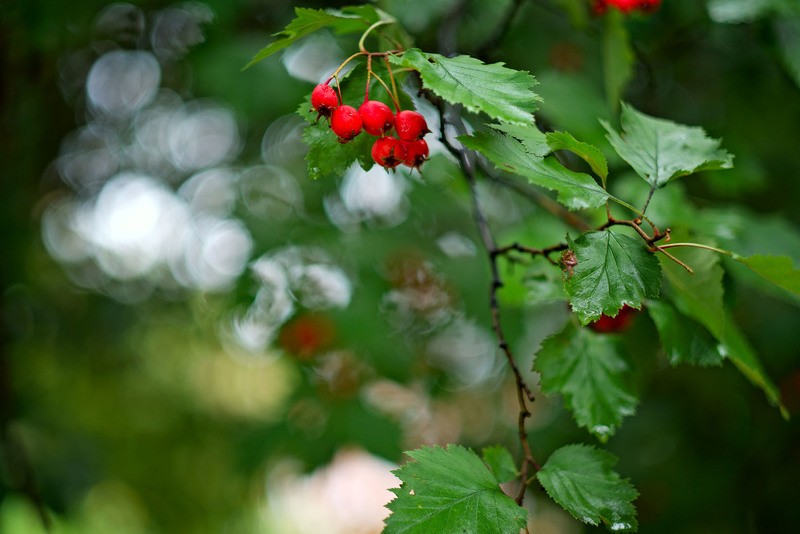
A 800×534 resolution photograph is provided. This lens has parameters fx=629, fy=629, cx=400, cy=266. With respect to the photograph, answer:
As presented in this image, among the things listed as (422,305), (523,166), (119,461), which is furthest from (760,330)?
(119,461)

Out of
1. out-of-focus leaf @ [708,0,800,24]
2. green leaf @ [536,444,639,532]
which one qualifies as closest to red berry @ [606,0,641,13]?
out-of-focus leaf @ [708,0,800,24]

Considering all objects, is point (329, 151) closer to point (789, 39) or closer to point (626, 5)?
point (626, 5)

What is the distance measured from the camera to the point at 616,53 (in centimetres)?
139

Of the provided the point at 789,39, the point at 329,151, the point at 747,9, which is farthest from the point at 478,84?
the point at 789,39

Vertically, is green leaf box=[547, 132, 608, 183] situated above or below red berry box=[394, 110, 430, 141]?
below

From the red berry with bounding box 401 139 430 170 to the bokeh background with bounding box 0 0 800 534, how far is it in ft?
1.38

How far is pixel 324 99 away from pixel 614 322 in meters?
0.62

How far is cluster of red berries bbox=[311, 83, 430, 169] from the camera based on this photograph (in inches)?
31.1

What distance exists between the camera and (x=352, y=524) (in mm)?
4270

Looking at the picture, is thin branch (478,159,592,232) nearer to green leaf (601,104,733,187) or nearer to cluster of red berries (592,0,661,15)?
green leaf (601,104,733,187)

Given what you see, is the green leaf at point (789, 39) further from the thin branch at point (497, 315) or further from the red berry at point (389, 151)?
the red berry at point (389, 151)

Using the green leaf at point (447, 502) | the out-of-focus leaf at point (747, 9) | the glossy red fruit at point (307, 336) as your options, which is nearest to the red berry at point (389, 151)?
the green leaf at point (447, 502)

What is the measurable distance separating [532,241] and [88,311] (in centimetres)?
261

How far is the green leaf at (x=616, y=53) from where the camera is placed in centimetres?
135
